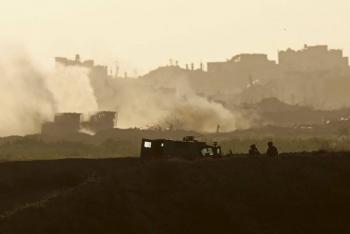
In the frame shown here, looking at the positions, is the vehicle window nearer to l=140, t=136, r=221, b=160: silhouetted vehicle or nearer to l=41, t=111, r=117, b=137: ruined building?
l=140, t=136, r=221, b=160: silhouetted vehicle

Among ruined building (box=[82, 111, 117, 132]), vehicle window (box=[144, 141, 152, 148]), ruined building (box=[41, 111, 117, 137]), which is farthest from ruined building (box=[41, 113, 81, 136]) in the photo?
vehicle window (box=[144, 141, 152, 148])

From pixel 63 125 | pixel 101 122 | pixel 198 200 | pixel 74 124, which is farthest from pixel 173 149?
pixel 101 122

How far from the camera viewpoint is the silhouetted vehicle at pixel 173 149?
38.3 metres

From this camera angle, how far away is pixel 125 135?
82.2 metres

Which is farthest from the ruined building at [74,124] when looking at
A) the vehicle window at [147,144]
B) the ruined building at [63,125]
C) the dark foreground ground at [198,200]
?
the dark foreground ground at [198,200]

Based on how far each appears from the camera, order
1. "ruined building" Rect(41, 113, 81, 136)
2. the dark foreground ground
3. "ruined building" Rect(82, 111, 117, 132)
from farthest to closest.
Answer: "ruined building" Rect(82, 111, 117, 132)
"ruined building" Rect(41, 113, 81, 136)
the dark foreground ground

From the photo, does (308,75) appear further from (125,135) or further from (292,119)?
(125,135)

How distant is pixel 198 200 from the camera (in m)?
29.5

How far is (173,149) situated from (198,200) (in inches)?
357

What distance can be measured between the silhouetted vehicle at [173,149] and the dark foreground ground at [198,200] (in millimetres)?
5495

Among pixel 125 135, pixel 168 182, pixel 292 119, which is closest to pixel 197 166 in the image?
pixel 168 182

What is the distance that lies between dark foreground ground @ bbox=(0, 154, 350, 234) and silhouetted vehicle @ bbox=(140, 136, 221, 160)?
550cm

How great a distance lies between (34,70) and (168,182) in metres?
72.9

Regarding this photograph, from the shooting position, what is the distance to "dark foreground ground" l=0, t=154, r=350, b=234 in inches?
1066
